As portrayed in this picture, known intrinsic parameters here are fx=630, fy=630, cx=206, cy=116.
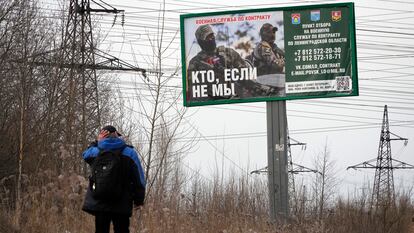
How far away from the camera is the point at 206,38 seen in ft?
55.2

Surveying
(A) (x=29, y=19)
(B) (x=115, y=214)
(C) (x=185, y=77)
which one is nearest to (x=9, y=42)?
(A) (x=29, y=19)

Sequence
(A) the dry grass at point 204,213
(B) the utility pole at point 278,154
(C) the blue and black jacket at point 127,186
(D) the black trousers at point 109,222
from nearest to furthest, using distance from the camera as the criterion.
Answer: (C) the blue and black jacket at point 127,186 < (D) the black trousers at point 109,222 < (A) the dry grass at point 204,213 < (B) the utility pole at point 278,154

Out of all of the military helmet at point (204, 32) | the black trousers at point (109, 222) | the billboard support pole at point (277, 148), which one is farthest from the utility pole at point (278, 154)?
the black trousers at point (109, 222)

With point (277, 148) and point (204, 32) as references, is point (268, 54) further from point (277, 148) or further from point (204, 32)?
point (277, 148)

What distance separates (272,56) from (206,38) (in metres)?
1.83

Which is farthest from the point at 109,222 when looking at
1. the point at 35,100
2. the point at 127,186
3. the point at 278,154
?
the point at 278,154

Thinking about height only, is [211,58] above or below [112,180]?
above

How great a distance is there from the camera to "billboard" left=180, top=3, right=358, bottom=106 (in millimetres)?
16328

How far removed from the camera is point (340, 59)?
643 inches

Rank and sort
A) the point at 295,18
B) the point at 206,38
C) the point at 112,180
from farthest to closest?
the point at 206,38, the point at 295,18, the point at 112,180

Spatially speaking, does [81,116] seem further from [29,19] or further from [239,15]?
[239,15]

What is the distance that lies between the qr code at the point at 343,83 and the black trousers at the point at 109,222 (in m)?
9.68

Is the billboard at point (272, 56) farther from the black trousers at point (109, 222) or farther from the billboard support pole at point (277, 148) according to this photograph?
the black trousers at point (109, 222)

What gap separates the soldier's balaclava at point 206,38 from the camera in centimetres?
1680
